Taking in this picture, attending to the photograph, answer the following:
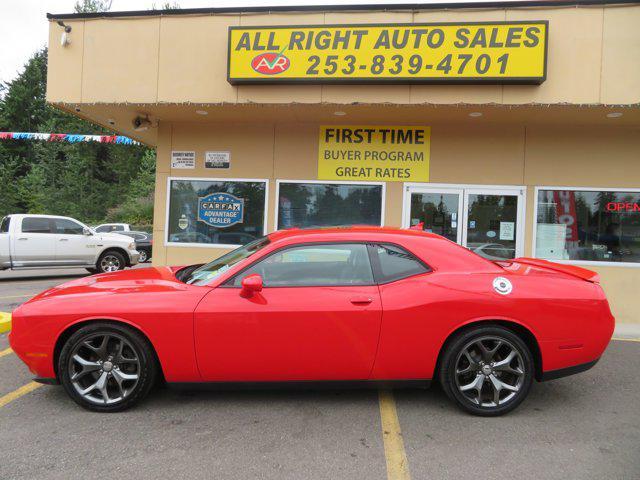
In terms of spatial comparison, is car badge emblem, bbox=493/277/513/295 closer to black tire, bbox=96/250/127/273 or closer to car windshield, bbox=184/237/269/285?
car windshield, bbox=184/237/269/285

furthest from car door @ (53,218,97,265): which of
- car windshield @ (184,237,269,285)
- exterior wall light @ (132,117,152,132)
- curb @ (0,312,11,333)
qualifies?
car windshield @ (184,237,269,285)

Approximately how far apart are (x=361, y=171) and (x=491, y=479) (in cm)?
574

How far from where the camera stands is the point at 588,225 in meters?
7.48

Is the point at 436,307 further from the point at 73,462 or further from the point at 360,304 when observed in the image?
the point at 73,462

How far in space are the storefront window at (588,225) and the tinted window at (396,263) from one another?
4.73 metres

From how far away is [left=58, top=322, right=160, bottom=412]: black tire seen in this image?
138 inches

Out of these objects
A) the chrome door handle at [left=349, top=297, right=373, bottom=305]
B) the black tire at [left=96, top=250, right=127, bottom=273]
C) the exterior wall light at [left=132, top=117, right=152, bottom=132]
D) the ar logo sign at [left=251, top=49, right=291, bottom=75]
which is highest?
the ar logo sign at [left=251, top=49, right=291, bottom=75]

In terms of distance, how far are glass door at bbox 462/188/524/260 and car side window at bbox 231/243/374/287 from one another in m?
4.37

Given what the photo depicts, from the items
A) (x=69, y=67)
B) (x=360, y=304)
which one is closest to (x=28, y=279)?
(x=69, y=67)

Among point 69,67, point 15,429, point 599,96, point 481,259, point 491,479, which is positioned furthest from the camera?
point 69,67

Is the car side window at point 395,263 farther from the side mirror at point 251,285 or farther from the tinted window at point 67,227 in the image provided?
the tinted window at point 67,227

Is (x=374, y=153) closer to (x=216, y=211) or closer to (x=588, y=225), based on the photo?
(x=216, y=211)

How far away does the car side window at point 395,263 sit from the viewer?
3.71 metres

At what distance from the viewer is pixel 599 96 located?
20.7ft
